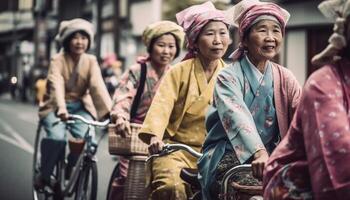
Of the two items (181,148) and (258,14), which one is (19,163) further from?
(258,14)

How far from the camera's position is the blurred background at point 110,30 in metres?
20.7

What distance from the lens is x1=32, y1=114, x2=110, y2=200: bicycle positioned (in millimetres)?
7023

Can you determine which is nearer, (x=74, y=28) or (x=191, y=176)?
(x=191, y=176)

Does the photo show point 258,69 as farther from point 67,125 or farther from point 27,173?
point 27,173

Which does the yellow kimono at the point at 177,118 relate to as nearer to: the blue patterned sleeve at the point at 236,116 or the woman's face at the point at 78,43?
the blue patterned sleeve at the point at 236,116

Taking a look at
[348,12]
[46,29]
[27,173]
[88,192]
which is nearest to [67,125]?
[88,192]

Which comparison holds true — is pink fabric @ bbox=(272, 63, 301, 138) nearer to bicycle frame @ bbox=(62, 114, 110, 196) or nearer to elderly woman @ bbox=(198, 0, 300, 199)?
elderly woman @ bbox=(198, 0, 300, 199)

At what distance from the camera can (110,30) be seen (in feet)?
130

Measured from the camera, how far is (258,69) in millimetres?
4324

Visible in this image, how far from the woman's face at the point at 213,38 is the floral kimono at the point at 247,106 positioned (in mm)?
735

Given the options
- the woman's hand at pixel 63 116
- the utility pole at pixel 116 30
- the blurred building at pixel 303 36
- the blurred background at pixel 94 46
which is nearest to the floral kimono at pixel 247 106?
the woman's hand at pixel 63 116

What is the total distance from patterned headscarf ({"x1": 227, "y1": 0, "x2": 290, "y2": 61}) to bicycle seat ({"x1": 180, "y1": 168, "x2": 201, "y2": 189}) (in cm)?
72

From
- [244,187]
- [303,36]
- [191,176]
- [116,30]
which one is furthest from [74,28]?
[116,30]

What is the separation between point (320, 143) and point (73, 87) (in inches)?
219
